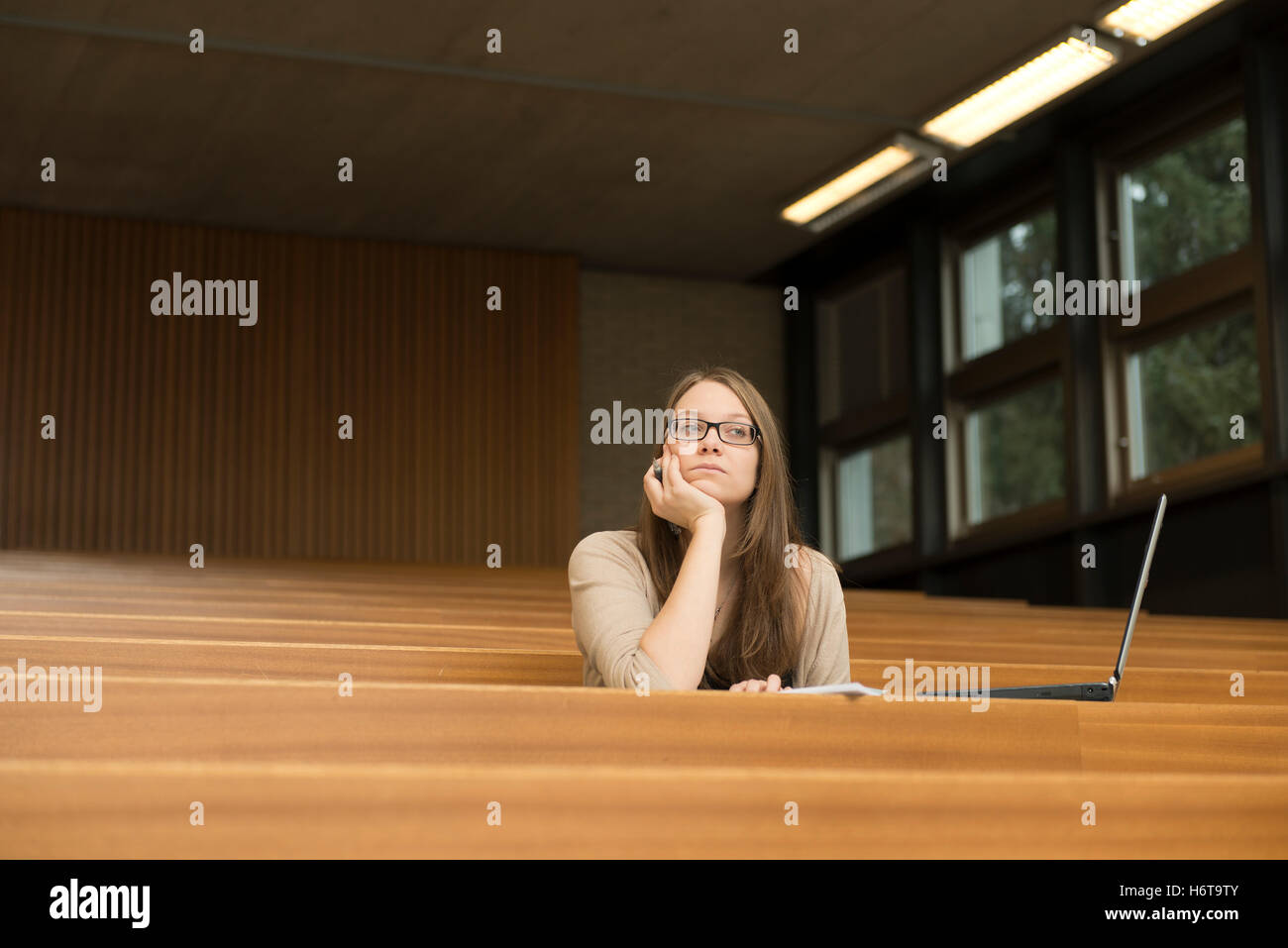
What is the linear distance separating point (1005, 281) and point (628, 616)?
5.22m

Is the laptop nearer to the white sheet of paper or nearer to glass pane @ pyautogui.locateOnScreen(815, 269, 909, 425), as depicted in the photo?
the white sheet of paper

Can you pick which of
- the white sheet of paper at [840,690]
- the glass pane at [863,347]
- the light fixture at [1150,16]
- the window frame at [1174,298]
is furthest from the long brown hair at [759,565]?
the glass pane at [863,347]

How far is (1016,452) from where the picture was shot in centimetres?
634

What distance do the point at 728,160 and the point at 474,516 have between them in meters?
2.15

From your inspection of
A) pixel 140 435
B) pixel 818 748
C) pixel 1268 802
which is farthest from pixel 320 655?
pixel 140 435

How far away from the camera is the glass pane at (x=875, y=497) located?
7.03 metres

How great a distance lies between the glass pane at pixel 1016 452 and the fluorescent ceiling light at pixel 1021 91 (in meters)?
1.20

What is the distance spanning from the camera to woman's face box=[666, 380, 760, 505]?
5.78ft

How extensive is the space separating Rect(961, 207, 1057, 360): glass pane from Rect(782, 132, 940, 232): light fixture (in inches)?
27.4

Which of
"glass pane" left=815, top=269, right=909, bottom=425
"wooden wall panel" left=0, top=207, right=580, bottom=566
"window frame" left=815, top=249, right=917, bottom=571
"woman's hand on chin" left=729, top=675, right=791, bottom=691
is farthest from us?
"glass pane" left=815, top=269, right=909, bottom=425

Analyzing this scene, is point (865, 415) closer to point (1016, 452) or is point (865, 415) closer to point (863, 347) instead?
point (863, 347)

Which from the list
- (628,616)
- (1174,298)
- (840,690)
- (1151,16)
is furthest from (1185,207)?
(840,690)

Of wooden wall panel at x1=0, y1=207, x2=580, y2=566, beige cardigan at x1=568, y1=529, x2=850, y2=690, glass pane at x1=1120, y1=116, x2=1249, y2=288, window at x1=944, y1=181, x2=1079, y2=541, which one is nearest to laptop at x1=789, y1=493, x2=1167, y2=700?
beige cardigan at x1=568, y1=529, x2=850, y2=690

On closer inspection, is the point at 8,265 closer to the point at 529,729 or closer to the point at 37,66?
the point at 37,66
